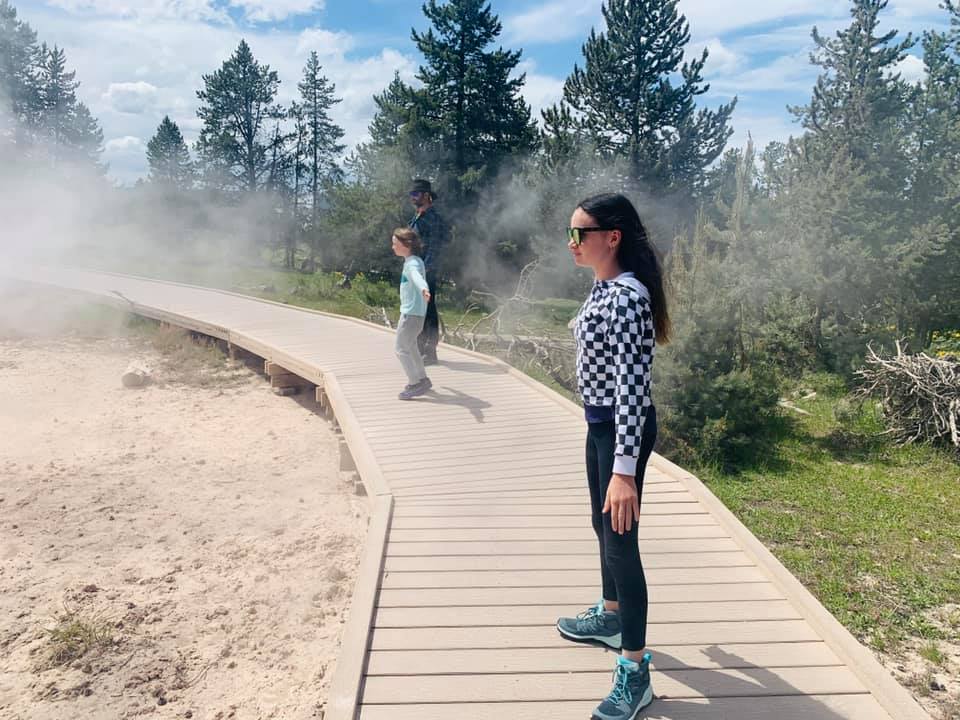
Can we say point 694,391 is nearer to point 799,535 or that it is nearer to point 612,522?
point 799,535

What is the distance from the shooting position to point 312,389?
381 inches

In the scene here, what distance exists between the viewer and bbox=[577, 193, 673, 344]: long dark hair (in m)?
2.34

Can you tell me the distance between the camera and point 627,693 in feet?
7.84

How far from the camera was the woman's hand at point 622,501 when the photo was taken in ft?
7.23

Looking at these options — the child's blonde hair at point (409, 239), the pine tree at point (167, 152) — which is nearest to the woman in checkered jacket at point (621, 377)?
the child's blonde hair at point (409, 239)

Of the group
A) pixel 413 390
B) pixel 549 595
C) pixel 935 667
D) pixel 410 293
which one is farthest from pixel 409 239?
pixel 935 667

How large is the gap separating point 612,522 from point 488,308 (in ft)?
69.0

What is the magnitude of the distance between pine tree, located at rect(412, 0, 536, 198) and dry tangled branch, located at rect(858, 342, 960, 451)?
17768 mm

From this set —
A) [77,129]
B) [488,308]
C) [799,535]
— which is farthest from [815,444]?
[77,129]

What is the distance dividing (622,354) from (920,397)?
729 cm

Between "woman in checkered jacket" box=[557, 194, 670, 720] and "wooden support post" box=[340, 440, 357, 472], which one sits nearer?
"woman in checkered jacket" box=[557, 194, 670, 720]

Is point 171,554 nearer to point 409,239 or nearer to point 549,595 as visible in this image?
point 409,239

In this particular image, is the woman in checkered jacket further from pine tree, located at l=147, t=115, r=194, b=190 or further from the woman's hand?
pine tree, located at l=147, t=115, r=194, b=190

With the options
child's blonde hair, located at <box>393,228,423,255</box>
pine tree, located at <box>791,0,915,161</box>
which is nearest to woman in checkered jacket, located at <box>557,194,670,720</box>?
child's blonde hair, located at <box>393,228,423,255</box>
